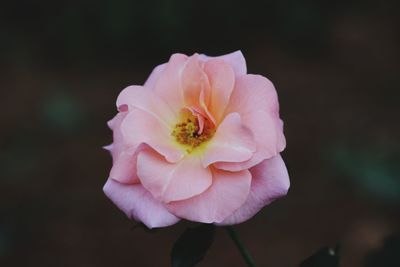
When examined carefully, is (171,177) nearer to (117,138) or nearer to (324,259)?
(117,138)

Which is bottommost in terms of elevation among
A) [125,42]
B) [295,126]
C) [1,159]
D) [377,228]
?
[377,228]

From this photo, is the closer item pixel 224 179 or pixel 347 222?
pixel 224 179

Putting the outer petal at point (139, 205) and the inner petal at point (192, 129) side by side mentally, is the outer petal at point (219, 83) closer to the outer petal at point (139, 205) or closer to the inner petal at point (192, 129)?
the inner petal at point (192, 129)

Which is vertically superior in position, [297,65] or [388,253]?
[388,253]

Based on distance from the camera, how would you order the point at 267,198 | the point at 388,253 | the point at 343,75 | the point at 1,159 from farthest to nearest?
the point at 343,75
the point at 1,159
the point at 388,253
the point at 267,198

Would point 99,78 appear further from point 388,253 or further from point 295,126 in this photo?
point 388,253

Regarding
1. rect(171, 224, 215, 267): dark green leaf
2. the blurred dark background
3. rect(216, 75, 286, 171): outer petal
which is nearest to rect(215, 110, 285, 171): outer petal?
rect(216, 75, 286, 171): outer petal

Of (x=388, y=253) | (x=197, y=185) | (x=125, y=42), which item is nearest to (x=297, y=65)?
(x=125, y=42)

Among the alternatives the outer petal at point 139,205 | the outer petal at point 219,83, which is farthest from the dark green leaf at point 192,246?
the outer petal at point 219,83
